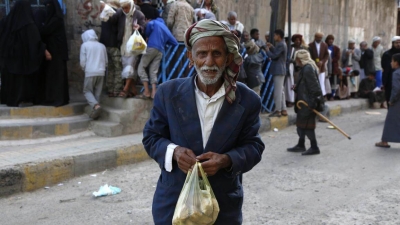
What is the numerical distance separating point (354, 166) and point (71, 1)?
5572 mm

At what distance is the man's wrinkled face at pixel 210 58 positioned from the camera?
7.54 feet

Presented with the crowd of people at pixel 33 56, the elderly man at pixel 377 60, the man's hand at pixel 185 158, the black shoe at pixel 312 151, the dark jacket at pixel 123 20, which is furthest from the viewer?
the elderly man at pixel 377 60

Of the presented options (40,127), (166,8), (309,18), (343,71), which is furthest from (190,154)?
(309,18)

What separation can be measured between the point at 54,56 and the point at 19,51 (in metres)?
0.57

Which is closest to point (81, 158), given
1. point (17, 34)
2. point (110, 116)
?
point (110, 116)

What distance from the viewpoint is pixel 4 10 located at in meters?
7.99

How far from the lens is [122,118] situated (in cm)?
737

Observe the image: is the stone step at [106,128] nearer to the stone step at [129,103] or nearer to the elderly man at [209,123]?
the stone step at [129,103]

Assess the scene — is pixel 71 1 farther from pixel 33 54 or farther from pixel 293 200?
pixel 293 200

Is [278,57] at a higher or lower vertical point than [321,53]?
higher

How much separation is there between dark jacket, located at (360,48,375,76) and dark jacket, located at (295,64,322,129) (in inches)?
291

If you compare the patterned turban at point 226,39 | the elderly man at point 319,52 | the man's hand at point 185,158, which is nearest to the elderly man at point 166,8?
the elderly man at point 319,52

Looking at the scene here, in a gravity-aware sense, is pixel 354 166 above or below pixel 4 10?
below

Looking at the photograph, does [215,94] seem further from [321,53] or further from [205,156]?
[321,53]
